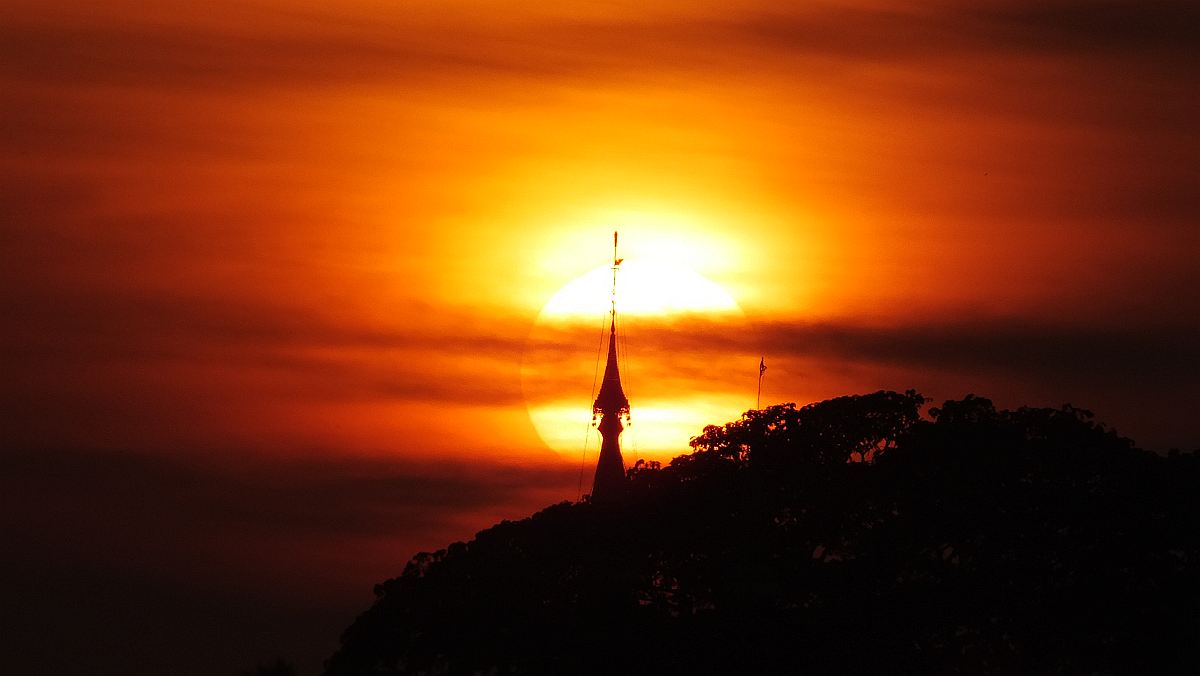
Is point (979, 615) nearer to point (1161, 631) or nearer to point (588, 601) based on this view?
point (1161, 631)

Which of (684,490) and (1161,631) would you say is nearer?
(1161,631)

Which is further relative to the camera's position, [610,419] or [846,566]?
[610,419]

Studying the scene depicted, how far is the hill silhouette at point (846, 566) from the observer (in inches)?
2474

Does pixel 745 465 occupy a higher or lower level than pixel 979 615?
higher

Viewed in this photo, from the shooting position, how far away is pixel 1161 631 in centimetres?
6206

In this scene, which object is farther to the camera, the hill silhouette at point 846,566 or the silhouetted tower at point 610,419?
the silhouetted tower at point 610,419

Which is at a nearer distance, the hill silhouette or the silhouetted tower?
the hill silhouette

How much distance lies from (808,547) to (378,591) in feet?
43.7

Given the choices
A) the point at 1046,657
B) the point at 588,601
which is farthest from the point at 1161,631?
the point at 588,601

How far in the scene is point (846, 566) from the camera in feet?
210

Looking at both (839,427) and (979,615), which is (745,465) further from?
(979,615)

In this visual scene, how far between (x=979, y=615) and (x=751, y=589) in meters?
6.47

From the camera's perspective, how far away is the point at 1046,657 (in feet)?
206

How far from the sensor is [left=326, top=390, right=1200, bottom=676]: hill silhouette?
62.8 meters
